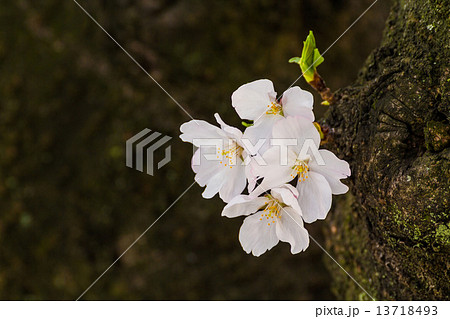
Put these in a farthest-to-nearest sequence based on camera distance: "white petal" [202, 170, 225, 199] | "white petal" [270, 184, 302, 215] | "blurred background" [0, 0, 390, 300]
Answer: "blurred background" [0, 0, 390, 300]
"white petal" [202, 170, 225, 199]
"white petal" [270, 184, 302, 215]

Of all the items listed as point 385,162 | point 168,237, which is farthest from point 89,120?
point 385,162

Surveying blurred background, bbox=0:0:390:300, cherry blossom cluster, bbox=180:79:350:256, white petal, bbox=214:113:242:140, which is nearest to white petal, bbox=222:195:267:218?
cherry blossom cluster, bbox=180:79:350:256

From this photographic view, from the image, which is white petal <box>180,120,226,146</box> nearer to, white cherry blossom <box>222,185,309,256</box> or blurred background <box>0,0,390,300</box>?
white cherry blossom <box>222,185,309,256</box>

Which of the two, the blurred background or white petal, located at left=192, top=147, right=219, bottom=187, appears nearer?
white petal, located at left=192, top=147, right=219, bottom=187

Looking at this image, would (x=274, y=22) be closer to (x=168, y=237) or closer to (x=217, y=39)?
(x=217, y=39)

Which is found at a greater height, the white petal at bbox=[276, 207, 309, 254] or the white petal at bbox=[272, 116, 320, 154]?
the white petal at bbox=[272, 116, 320, 154]

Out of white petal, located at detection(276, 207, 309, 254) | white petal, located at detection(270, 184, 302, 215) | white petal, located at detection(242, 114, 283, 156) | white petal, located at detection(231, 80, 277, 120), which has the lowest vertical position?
white petal, located at detection(276, 207, 309, 254)
